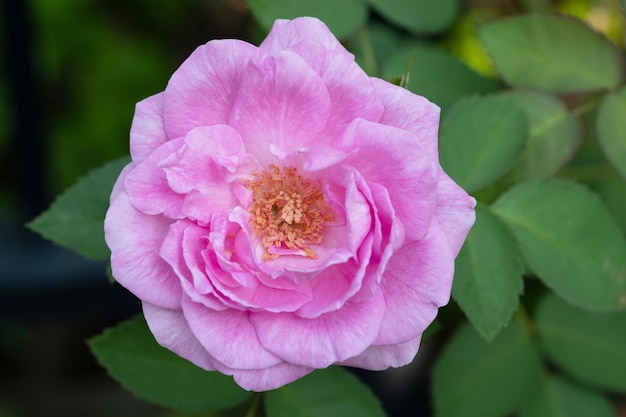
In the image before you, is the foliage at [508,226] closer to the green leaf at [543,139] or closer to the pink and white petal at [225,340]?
the green leaf at [543,139]

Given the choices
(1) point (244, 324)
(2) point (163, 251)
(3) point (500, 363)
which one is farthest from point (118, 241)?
A: (3) point (500, 363)

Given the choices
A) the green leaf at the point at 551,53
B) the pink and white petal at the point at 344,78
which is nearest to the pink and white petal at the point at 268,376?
the pink and white petal at the point at 344,78

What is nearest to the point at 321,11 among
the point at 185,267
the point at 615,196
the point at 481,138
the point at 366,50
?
the point at 366,50

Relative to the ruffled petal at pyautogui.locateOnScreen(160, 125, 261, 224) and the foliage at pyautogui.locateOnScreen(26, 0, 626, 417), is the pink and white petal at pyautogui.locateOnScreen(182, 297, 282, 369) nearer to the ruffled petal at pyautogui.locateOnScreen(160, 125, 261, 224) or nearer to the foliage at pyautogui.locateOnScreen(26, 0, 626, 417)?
the ruffled petal at pyautogui.locateOnScreen(160, 125, 261, 224)

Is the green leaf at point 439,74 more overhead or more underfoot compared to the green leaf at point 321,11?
more underfoot

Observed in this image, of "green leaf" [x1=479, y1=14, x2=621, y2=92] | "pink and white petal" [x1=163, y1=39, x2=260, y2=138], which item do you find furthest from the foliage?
"pink and white petal" [x1=163, y1=39, x2=260, y2=138]
